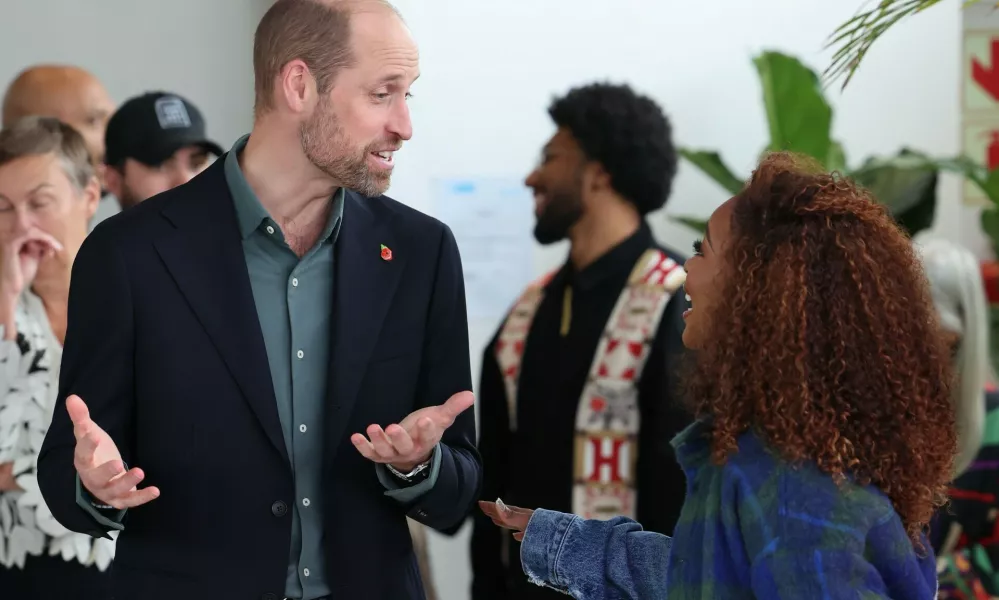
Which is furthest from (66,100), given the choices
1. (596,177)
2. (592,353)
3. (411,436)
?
(411,436)

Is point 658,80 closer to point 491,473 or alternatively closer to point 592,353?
point 592,353

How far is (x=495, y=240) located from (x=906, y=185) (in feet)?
5.15

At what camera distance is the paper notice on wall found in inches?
189

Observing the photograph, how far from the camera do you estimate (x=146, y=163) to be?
290cm

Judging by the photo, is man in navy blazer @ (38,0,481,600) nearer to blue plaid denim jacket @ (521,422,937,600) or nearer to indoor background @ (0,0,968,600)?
blue plaid denim jacket @ (521,422,937,600)

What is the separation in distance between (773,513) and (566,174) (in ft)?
6.46

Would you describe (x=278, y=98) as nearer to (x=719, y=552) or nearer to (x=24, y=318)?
(x=719, y=552)

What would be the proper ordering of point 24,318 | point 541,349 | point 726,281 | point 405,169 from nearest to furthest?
point 726,281, point 24,318, point 541,349, point 405,169

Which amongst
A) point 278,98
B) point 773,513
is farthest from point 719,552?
point 278,98

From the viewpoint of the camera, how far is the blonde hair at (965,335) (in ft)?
8.19

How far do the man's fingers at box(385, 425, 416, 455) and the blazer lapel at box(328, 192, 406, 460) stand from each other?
0.15 metres

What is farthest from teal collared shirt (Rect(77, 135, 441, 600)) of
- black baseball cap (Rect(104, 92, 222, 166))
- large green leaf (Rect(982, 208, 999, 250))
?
large green leaf (Rect(982, 208, 999, 250))

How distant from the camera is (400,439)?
1.60 meters

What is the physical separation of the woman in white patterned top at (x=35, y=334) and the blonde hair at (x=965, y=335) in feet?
5.74
